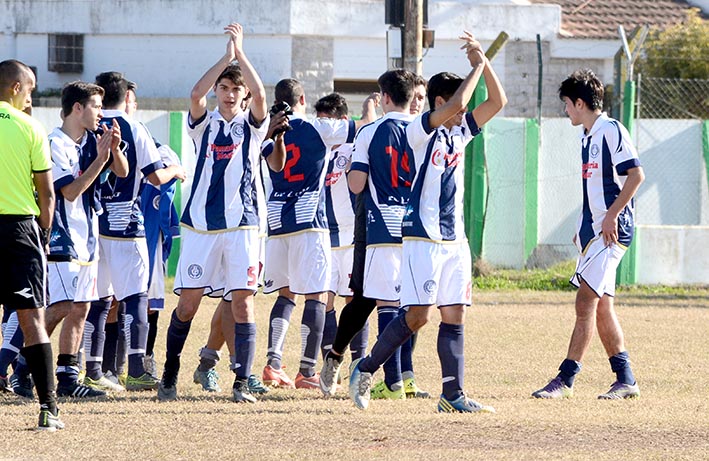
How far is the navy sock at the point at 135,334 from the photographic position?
911 cm

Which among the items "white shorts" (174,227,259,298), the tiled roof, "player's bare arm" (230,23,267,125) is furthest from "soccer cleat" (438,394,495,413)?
the tiled roof

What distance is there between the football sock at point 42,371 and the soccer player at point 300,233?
2452 millimetres

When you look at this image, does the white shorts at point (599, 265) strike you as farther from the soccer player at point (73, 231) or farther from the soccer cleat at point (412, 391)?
the soccer player at point (73, 231)

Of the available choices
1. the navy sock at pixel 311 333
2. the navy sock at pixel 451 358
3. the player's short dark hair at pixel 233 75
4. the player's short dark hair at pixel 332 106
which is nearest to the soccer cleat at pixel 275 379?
the navy sock at pixel 311 333

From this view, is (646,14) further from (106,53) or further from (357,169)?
(357,169)

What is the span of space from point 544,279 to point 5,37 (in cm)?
1538

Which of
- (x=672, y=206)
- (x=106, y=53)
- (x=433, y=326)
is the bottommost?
(x=433, y=326)

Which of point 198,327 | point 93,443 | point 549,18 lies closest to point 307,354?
point 93,443

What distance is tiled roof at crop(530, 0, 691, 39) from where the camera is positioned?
27.6m

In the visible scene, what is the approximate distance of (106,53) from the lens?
27.4 metres

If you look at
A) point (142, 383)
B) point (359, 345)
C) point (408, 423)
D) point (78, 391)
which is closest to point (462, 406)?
point (408, 423)

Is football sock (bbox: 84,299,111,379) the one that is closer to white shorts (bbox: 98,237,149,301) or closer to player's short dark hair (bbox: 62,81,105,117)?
white shorts (bbox: 98,237,149,301)

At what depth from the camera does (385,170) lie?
8734 millimetres

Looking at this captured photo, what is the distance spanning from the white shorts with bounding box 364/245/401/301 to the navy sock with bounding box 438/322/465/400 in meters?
0.93
